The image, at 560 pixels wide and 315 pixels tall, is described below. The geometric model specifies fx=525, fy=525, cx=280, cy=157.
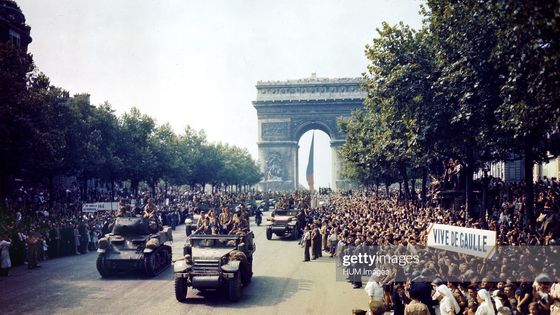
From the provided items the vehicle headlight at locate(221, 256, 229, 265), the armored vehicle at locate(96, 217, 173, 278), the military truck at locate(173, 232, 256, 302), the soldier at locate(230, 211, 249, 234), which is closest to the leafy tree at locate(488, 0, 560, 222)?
the military truck at locate(173, 232, 256, 302)

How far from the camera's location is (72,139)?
117 ft

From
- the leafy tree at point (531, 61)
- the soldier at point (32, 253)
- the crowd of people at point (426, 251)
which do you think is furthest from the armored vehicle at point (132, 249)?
the leafy tree at point (531, 61)

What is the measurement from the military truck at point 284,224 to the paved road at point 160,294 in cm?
942

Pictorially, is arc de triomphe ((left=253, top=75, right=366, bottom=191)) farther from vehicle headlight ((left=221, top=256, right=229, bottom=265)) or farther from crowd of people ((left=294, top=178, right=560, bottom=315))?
vehicle headlight ((left=221, top=256, right=229, bottom=265))

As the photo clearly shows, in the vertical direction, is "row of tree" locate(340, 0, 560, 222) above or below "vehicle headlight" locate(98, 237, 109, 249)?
above

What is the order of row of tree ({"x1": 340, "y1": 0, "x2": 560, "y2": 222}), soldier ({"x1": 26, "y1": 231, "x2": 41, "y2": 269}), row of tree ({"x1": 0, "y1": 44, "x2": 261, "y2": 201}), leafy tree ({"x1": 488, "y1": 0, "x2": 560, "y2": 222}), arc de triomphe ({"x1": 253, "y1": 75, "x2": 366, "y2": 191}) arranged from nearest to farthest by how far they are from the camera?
leafy tree ({"x1": 488, "y1": 0, "x2": 560, "y2": 222}) < row of tree ({"x1": 340, "y1": 0, "x2": 560, "y2": 222}) < soldier ({"x1": 26, "y1": 231, "x2": 41, "y2": 269}) < row of tree ({"x1": 0, "y1": 44, "x2": 261, "y2": 201}) < arc de triomphe ({"x1": 253, "y1": 75, "x2": 366, "y2": 191})

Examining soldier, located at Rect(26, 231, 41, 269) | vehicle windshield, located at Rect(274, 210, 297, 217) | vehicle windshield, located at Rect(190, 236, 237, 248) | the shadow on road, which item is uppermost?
vehicle windshield, located at Rect(190, 236, 237, 248)

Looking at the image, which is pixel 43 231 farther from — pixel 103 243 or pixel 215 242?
pixel 215 242

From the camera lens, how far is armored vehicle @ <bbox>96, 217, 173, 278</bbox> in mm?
18031

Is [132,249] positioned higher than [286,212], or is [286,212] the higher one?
[286,212]

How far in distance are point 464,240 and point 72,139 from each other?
2992cm

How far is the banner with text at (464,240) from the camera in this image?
1143 cm

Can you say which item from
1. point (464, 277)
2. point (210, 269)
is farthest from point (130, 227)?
point (464, 277)
